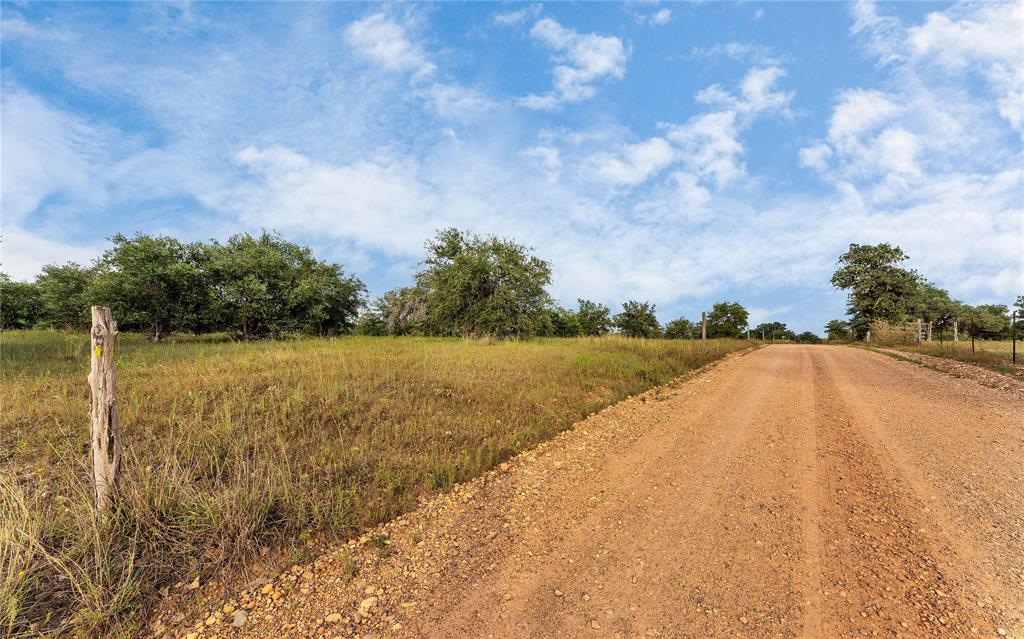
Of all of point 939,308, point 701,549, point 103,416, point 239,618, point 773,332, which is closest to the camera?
point 239,618

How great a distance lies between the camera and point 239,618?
2672mm

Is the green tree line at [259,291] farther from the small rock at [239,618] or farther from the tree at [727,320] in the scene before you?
the tree at [727,320]

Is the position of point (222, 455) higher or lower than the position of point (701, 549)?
higher

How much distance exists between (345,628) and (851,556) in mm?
3837

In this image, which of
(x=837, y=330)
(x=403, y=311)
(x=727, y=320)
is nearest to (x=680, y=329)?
(x=727, y=320)

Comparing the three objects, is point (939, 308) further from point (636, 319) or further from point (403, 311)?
point (403, 311)

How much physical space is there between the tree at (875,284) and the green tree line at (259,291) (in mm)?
40927

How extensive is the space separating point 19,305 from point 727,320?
274 feet

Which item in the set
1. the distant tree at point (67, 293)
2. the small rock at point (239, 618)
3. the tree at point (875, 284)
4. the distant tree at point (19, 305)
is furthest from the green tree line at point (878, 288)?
the distant tree at point (19, 305)

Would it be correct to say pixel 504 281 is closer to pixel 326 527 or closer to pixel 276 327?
pixel 276 327

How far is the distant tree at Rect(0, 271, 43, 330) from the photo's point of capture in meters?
32.6

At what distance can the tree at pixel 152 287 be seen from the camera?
2003 cm

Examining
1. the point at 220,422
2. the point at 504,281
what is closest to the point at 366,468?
the point at 220,422

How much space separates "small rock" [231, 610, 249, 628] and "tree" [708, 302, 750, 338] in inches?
2658
